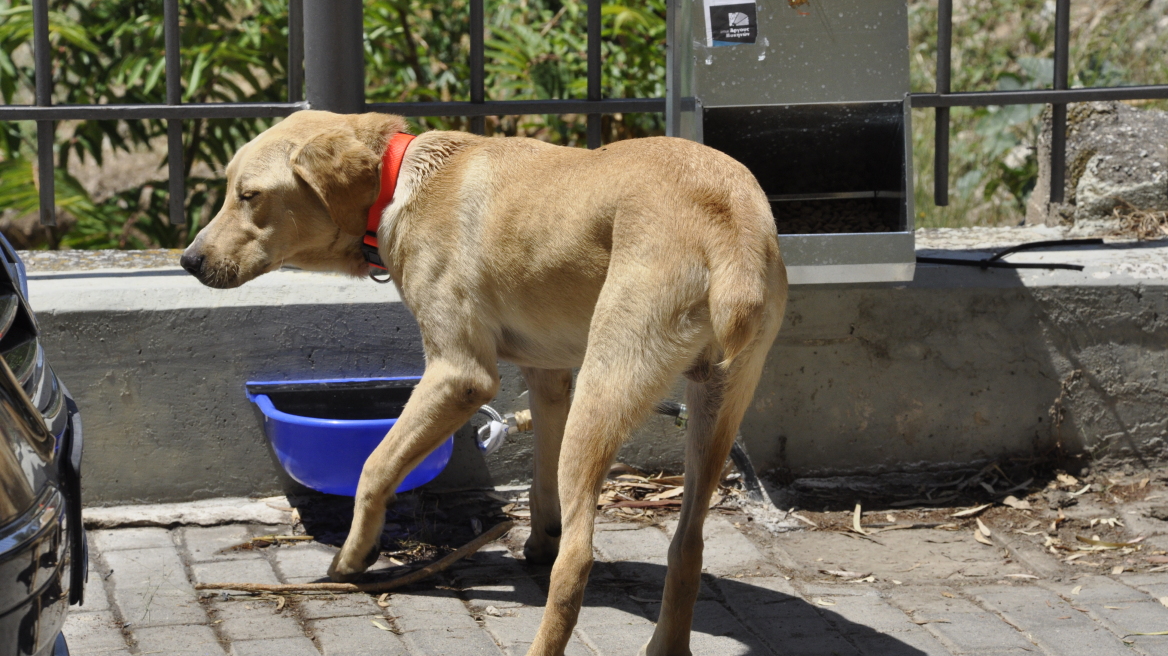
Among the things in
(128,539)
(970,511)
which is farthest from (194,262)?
(970,511)

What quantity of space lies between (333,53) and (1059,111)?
322 cm

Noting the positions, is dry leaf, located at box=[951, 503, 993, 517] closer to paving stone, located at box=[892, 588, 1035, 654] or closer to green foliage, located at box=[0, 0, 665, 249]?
paving stone, located at box=[892, 588, 1035, 654]

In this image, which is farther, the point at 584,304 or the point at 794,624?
the point at 794,624

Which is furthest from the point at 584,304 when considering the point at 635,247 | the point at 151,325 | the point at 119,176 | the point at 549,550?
the point at 119,176

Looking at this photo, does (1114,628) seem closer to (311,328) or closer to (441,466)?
(441,466)

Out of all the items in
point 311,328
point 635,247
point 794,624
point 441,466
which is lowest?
point 794,624

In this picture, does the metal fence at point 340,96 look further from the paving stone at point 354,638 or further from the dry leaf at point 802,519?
the paving stone at point 354,638

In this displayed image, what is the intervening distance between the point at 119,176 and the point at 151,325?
22.3 feet

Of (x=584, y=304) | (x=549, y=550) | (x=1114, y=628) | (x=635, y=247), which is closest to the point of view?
(x=635, y=247)

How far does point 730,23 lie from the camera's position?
13.3 feet

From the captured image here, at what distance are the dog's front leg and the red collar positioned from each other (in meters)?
0.52

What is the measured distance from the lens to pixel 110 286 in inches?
174

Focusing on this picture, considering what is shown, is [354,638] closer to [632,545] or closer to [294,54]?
[632,545]

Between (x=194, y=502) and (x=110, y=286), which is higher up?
(x=110, y=286)
